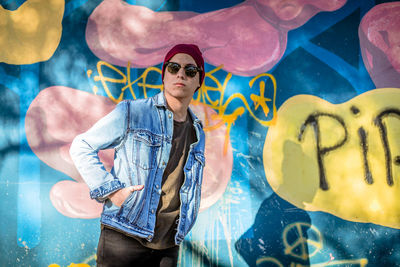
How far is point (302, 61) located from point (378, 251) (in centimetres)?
206

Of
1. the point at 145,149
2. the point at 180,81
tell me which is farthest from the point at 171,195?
the point at 180,81

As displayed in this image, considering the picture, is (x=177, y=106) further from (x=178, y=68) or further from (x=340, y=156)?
(x=340, y=156)

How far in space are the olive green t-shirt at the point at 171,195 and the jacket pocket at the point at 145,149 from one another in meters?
0.11

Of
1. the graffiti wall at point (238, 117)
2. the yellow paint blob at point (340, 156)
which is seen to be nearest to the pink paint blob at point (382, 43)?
the graffiti wall at point (238, 117)

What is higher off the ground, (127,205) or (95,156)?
(95,156)

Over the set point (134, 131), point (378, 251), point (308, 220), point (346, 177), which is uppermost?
point (134, 131)

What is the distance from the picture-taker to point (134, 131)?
1729 mm

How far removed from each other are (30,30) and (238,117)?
239 cm

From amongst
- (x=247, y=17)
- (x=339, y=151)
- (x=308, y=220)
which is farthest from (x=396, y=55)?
(x=308, y=220)

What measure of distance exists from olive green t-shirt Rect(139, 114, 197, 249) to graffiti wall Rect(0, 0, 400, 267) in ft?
4.55

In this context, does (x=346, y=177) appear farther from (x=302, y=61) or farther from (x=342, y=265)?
(x=302, y=61)

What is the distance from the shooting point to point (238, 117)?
3.27 m

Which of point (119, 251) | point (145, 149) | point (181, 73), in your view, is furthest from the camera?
point (181, 73)

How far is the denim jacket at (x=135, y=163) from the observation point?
5.25 feet
